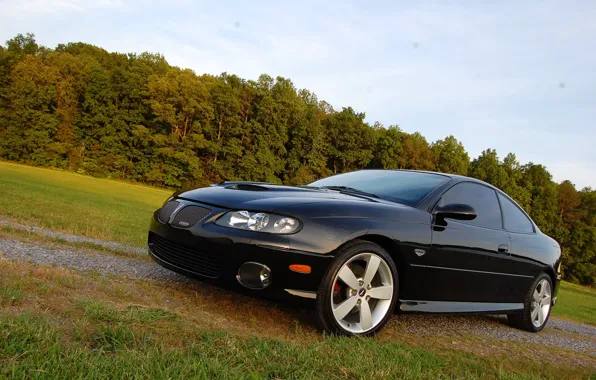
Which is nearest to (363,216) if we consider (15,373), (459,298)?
(459,298)

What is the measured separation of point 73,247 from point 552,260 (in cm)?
584

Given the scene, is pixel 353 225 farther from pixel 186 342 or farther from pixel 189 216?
pixel 186 342

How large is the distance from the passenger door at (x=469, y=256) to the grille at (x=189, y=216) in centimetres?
177

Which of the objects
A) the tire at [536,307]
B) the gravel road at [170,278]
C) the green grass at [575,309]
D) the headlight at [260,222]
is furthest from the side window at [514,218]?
the green grass at [575,309]

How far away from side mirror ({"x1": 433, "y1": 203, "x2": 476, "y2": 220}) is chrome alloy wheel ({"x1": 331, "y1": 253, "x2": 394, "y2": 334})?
81 centimetres

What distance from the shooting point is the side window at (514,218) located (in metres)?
5.17

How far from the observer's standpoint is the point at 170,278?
4625 millimetres

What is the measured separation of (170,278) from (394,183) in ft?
7.85

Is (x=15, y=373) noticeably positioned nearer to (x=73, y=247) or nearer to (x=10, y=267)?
(x=10, y=267)

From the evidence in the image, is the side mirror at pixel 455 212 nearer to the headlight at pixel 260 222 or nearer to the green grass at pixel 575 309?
the headlight at pixel 260 222

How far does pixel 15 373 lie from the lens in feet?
6.22

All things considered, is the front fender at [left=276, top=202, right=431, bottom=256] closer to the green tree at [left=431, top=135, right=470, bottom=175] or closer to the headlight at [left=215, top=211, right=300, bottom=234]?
the headlight at [left=215, top=211, right=300, bottom=234]

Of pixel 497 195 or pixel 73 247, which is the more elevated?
pixel 497 195

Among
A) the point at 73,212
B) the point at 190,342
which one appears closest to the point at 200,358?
the point at 190,342
